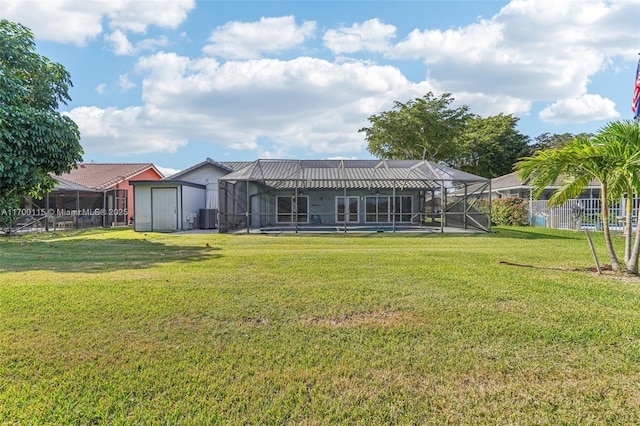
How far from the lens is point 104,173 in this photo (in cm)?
2864

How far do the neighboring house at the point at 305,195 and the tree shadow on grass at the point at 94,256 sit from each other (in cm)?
618

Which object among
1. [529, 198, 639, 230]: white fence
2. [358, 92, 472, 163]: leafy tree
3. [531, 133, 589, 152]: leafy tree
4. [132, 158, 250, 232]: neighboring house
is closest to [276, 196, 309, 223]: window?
[132, 158, 250, 232]: neighboring house

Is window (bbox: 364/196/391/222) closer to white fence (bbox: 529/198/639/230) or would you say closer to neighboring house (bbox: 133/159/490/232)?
neighboring house (bbox: 133/159/490/232)

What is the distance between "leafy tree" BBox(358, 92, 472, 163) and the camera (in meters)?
33.9

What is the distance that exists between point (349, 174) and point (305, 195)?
4.89 metres

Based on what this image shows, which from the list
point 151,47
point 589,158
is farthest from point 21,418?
point 151,47

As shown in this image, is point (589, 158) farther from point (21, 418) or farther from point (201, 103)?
point (201, 103)

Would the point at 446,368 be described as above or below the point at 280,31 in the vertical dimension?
below

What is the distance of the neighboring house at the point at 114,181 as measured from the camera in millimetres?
25455

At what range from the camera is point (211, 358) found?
337cm

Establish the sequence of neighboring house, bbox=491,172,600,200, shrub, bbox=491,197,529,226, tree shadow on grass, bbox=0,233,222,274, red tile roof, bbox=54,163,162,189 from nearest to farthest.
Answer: tree shadow on grass, bbox=0,233,222,274 → shrub, bbox=491,197,529,226 → neighboring house, bbox=491,172,600,200 → red tile roof, bbox=54,163,162,189

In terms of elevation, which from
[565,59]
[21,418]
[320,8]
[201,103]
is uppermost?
[320,8]

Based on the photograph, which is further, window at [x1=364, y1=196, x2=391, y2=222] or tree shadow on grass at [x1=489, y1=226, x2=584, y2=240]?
window at [x1=364, y1=196, x2=391, y2=222]

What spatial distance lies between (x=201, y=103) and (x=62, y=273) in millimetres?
12696
